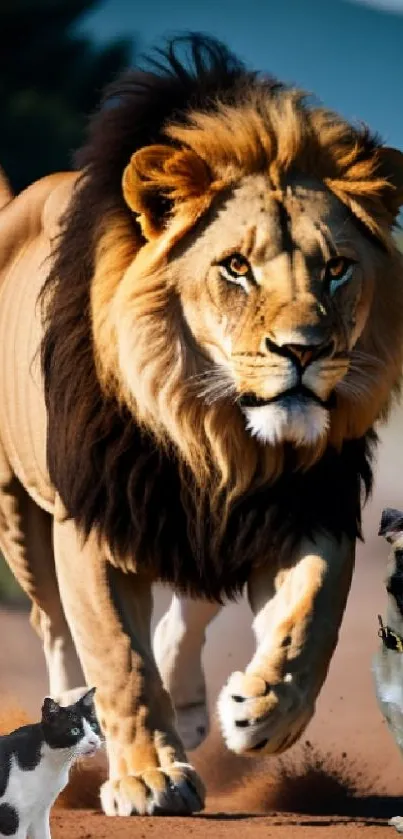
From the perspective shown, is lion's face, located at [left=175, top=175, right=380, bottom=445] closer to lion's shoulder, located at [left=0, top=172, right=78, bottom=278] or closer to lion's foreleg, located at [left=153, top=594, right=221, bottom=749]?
lion's shoulder, located at [left=0, top=172, right=78, bottom=278]

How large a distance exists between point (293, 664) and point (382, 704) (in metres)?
0.26

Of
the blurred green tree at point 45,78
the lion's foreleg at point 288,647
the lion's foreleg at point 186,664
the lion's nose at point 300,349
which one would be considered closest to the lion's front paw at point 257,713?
the lion's foreleg at point 288,647

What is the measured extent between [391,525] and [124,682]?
28.8 inches

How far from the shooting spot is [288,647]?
4934 mm

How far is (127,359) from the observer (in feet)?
16.8

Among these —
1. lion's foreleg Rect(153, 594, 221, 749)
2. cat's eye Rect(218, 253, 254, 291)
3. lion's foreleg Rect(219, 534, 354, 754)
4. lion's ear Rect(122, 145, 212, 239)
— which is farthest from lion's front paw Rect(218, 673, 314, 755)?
lion's foreleg Rect(153, 594, 221, 749)

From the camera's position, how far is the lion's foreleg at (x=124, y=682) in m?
5.10

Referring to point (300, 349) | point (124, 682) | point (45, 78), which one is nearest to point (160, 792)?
point (124, 682)

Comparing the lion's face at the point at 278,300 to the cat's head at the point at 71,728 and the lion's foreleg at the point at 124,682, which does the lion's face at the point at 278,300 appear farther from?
the cat's head at the point at 71,728

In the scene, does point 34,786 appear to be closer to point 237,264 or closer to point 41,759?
point 41,759

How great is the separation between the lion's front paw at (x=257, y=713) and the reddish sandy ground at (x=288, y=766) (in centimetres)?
28

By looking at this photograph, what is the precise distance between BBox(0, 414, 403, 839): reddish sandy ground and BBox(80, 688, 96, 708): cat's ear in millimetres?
329

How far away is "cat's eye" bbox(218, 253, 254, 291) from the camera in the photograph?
5.01 m

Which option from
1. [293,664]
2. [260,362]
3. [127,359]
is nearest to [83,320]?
[127,359]
